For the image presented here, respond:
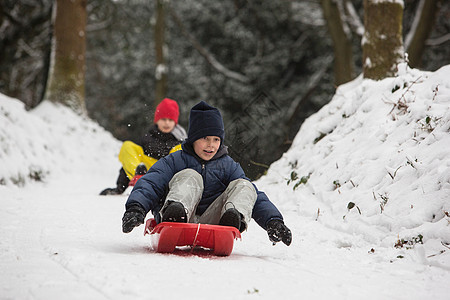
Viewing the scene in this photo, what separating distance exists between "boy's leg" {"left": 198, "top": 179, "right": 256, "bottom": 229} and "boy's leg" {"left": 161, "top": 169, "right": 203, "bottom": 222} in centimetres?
12

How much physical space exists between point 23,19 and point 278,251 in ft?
44.1

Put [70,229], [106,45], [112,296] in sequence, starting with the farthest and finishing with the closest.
A: [106,45]
[70,229]
[112,296]

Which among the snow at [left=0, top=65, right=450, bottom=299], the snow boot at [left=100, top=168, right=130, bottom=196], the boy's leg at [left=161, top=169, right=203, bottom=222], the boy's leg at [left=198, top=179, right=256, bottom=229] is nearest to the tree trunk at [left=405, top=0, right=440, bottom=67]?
the snow at [left=0, top=65, right=450, bottom=299]

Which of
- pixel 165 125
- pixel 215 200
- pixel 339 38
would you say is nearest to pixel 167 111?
pixel 165 125

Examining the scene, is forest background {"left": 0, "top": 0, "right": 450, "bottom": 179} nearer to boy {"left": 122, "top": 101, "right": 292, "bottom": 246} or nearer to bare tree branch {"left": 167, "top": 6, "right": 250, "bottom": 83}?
bare tree branch {"left": 167, "top": 6, "right": 250, "bottom": 83}

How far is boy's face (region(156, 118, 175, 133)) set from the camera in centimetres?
621

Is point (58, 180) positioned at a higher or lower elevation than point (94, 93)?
lower

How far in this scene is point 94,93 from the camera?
70.2 feet

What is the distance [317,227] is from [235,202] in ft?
4.07

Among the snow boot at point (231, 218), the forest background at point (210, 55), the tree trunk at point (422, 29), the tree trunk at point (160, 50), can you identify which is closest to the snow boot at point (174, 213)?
the snow boot at point (231, 218)

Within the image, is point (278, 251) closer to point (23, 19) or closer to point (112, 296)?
point (112, 296)

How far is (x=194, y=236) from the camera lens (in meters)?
2.85

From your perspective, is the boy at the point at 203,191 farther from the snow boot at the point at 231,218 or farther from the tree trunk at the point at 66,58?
the tree trunk at the point at 66,58

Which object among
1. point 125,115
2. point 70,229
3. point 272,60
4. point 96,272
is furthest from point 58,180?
point 125,115
